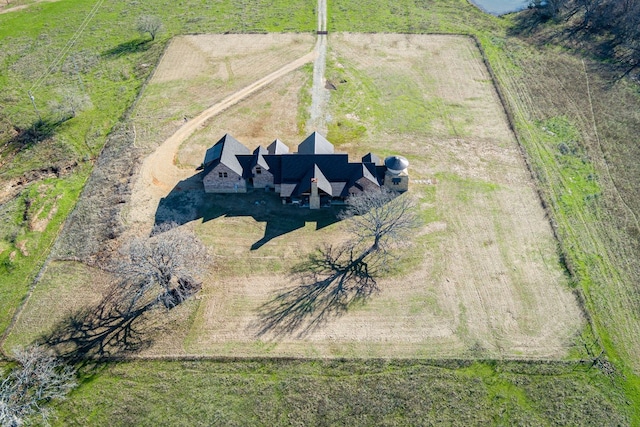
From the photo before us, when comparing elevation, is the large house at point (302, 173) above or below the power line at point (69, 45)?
above

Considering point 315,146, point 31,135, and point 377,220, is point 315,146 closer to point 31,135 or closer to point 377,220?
point 377,220

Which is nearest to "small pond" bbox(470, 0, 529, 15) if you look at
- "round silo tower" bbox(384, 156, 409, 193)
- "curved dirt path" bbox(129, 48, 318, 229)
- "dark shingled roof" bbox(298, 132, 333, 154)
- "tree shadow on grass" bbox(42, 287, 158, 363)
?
"curved dirt path" bbox(129, 48, 318, 229)

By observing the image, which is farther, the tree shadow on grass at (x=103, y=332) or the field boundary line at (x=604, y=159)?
the field boundary line at (x=604, y=159)

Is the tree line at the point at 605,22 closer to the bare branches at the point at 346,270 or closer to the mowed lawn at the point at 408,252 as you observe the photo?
the mowed lawn at the point at 408,252

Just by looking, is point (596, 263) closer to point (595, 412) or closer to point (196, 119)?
point (595, 412)

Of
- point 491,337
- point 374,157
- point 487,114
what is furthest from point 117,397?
point 487,114

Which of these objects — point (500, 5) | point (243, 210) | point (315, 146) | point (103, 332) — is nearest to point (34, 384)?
point (103, 332)

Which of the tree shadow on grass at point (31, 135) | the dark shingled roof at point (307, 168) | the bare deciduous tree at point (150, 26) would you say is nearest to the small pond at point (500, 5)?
the dark shingled roof at point (307, 168)
